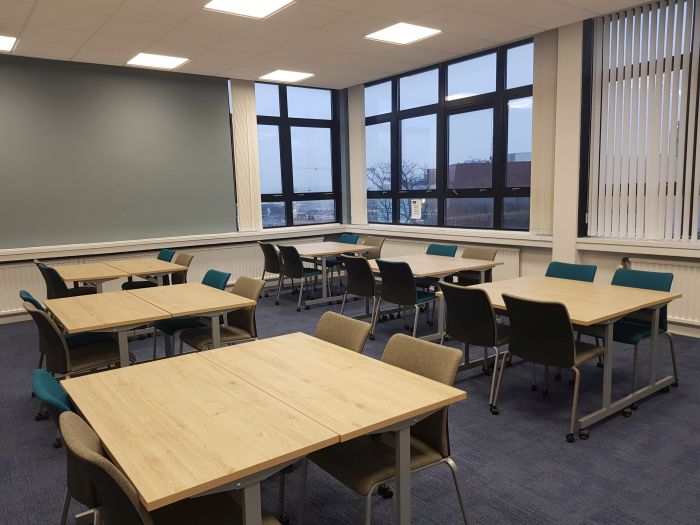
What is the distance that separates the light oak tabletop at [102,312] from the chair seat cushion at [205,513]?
1.60m

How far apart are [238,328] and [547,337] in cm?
227

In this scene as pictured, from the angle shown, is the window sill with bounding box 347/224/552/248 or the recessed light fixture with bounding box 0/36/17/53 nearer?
the recessed light fixture with bounding box 0/36/17/53

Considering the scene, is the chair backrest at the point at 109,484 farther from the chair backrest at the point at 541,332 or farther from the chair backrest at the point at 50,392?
the chair backrest at the point at 541,332

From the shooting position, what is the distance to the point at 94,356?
10.9 feet

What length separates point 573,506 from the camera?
2.35 metres

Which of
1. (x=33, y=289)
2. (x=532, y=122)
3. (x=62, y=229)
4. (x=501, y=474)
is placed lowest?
(x=501, y=474)

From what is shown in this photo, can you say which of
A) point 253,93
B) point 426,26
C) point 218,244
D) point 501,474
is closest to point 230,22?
point 426,26

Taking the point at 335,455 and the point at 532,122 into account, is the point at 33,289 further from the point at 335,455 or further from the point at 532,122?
the point at 532,122

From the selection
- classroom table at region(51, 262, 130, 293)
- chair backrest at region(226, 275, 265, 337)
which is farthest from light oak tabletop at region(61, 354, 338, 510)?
classroom table at region(51, 262, 130, 293)

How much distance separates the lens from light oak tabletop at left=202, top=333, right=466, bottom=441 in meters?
1.69

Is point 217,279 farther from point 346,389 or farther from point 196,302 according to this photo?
point 346,389

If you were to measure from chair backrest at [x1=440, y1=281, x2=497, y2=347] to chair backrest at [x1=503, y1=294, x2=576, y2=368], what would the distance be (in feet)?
0.62

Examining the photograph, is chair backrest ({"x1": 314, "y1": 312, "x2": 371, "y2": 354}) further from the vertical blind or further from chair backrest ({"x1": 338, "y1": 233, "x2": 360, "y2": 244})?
chair backrest ({"x1": 338, "y1": 233, "x2": 360, "y2": 244})

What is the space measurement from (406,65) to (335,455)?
20.3 feet
